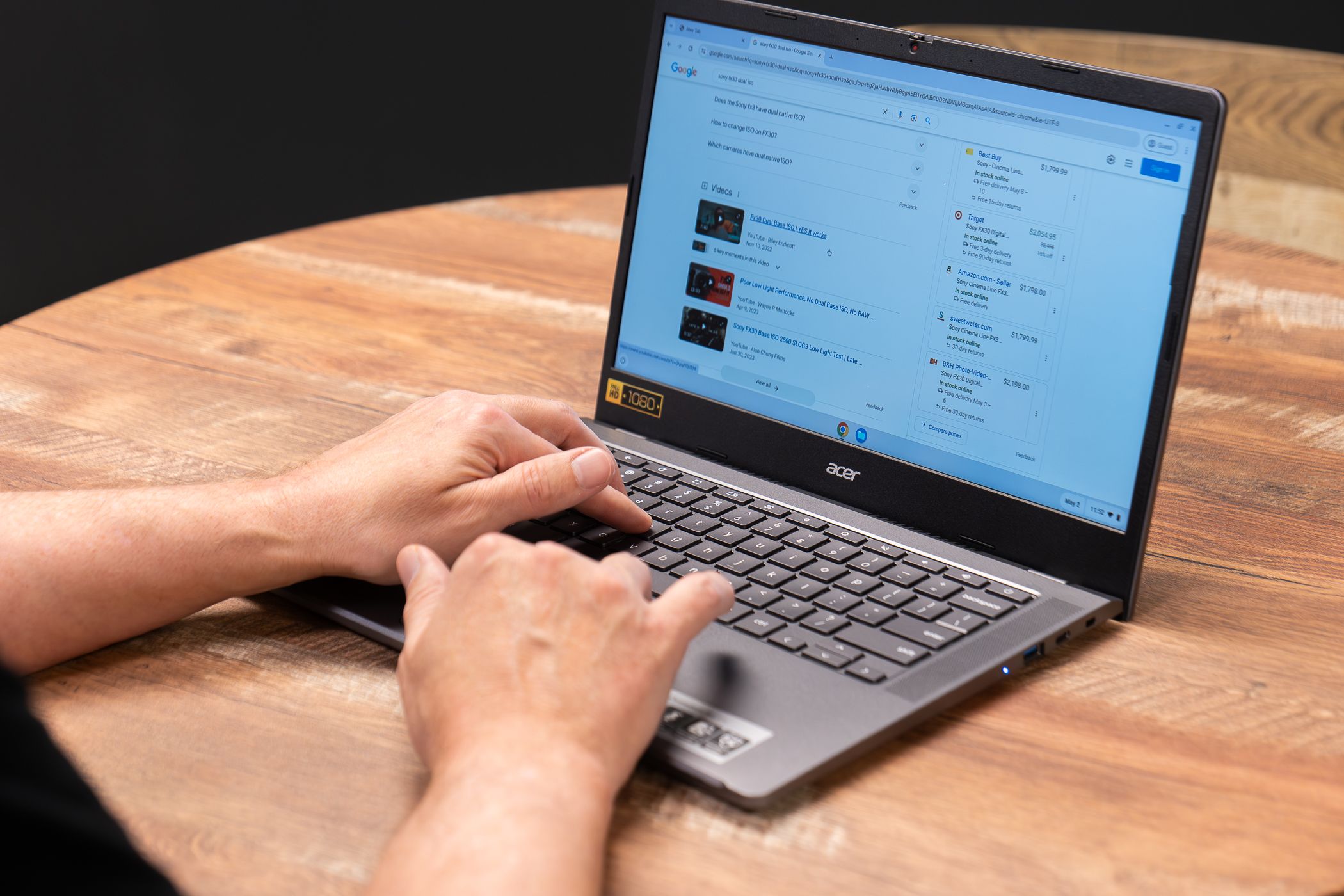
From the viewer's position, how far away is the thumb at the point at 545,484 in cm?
86

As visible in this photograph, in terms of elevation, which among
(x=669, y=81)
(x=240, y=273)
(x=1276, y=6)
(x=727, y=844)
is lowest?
(x=727, y=844)

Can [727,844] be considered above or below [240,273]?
below

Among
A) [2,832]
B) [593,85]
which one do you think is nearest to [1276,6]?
[593,85]

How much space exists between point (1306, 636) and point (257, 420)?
90 centimetres

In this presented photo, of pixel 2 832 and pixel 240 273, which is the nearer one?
pixel 2 832

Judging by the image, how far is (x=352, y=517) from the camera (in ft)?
2.74

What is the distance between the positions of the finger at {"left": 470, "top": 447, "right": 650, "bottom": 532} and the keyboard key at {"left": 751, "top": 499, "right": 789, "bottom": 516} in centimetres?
14

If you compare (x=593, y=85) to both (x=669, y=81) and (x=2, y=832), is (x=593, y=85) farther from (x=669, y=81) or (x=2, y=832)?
(x=2, y=832)

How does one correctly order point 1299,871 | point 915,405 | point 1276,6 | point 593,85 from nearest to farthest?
point 1299,871, point 915,405, point 1276,6, point 593,85

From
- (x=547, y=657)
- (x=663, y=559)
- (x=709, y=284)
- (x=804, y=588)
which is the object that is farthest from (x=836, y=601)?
(x=709, y=284)

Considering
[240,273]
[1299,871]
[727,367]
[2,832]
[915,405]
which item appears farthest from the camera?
[240,273]

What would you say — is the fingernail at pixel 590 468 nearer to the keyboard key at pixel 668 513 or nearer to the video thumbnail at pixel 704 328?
the keyboard key at pixel 668 513

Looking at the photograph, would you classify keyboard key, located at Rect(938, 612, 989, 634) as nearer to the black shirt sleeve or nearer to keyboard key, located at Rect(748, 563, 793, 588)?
keyboard key, located at Rect(748, 563, 793, 588)

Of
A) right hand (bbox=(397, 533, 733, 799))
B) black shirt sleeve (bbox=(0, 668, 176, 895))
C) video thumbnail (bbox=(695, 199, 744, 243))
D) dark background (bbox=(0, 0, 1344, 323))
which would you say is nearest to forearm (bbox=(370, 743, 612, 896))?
right hand (bbox=(397, 533, 733, 799))
